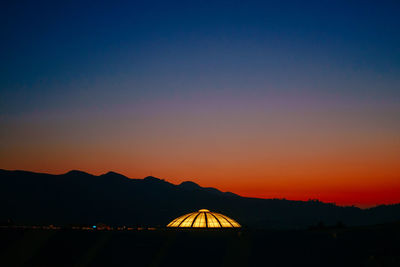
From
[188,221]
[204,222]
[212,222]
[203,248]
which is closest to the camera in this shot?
[203,248]

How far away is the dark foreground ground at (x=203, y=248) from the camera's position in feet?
148

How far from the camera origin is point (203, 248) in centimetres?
4953

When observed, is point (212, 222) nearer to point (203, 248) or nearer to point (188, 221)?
point (188, 221)

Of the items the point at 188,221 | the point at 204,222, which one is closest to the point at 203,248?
the point at 204,222

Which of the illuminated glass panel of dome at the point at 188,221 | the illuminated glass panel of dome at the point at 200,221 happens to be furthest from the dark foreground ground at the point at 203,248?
the illuminated glass panel of dome at the point at 188,221

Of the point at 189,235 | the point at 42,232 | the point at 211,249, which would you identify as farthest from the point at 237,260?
the point at 42,232

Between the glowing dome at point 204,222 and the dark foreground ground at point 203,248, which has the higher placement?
the glowing dome at point 204,222

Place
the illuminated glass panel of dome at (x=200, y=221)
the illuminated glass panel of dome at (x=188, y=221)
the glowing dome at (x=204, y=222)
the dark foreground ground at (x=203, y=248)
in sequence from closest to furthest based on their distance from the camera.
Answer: the dark foreground ground at (x=203, y=248), the illuminated glass panel of dome at (x=200, y=221), the glowing dome at (x=204, y=222), the illuminated glass panel of dome at (x=188, y=221)

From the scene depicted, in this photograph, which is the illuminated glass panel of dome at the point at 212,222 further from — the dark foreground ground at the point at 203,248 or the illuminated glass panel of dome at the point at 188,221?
the dark foreground ground at the point at 203,248

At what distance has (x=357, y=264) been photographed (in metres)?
42.0

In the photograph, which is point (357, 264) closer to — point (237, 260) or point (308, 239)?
point (308, 239)

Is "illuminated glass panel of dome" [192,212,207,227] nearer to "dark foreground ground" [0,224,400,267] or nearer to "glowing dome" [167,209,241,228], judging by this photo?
"glowing dome" [167,209,241,228]

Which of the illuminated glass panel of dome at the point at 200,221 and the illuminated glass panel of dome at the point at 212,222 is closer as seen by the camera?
the illuminated glass panel of dome at the point at 212,222

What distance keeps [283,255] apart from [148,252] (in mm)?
16625
